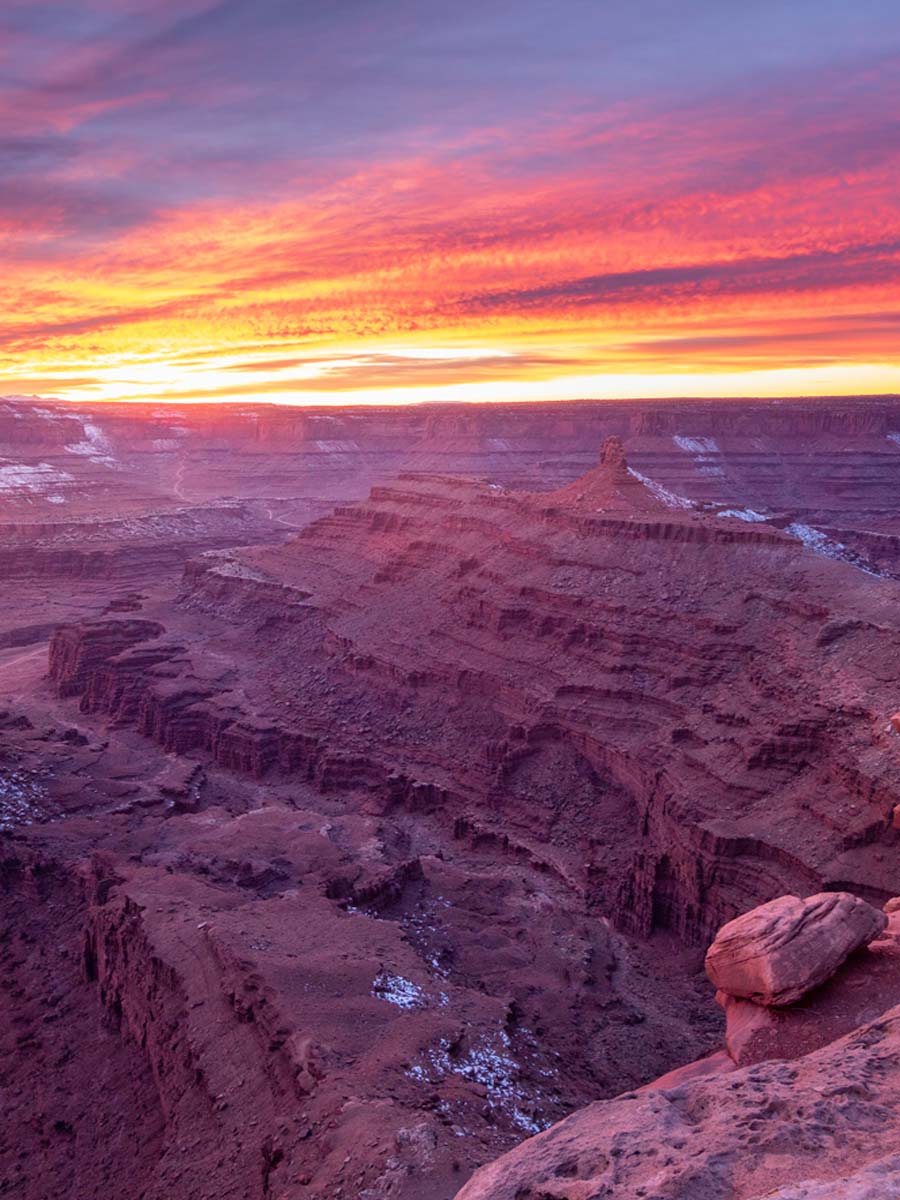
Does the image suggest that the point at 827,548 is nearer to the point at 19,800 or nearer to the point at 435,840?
the point at 435,840

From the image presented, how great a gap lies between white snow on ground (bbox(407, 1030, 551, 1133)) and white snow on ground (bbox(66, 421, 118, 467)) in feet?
545

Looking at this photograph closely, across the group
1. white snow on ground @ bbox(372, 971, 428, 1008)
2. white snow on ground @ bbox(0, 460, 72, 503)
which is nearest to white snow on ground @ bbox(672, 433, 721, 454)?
white snow on ground @ bbox(0, 460, 72, 503)

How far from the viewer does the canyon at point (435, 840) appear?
20766mm

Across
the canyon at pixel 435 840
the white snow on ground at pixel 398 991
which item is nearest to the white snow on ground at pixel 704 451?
the canyon at pixel 435 840

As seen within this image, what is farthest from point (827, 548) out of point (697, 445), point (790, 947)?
point (697, 445)

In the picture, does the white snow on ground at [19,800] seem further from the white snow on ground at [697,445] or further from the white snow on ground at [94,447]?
the white snow on ground at [94,447]

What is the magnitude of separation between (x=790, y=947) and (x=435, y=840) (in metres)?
27.3

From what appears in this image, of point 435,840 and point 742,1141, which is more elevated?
point 742,1141

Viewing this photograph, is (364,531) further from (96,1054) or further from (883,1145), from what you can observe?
(883,1145)

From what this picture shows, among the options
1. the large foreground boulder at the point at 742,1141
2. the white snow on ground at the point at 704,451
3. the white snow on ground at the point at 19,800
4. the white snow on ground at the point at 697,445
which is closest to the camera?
the large foreground boulder at the point at 742,1141

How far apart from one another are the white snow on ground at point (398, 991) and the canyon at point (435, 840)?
0.21 meters

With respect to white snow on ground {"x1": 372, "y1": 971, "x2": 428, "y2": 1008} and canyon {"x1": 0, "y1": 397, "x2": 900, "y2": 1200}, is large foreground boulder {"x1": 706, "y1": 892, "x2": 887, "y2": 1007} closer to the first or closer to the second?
canyon {"x1": 0, "y1": 397, "x2": 900, "y2": 1200}

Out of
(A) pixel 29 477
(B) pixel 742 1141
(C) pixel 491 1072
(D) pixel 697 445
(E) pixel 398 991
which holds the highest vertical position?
(D) pixel 697 445

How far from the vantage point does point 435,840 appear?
44375 mm
